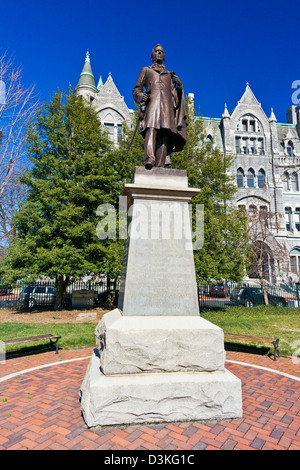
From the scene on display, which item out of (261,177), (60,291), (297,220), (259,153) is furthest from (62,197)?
(297,220)

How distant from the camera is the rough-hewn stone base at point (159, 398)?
361cm

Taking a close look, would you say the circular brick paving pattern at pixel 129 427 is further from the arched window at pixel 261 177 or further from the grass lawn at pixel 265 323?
the arched window at pixel 261 177

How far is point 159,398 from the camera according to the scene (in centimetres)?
373

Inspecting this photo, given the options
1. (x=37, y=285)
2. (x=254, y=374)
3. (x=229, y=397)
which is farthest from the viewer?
(x=37, y=285)

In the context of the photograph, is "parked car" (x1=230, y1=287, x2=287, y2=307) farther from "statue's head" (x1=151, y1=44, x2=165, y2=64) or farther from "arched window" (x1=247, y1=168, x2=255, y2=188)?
"statue's head" (x1=151, y1=44, x2=165, y2=64)

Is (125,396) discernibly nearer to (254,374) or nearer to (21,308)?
(254,374)

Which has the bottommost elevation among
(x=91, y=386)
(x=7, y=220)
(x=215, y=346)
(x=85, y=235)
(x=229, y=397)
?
(x=229, y=397)

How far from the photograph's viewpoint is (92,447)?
3.16 metres

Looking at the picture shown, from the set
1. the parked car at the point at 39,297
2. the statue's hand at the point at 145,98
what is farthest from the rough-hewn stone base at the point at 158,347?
the parked car at the point at 39,297

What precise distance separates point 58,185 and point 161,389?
1541cm

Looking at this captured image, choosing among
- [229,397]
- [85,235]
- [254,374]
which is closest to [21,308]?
[85,235]

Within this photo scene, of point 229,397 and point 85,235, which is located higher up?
point 85,235

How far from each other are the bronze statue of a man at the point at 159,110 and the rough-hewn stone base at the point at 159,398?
3445mm
